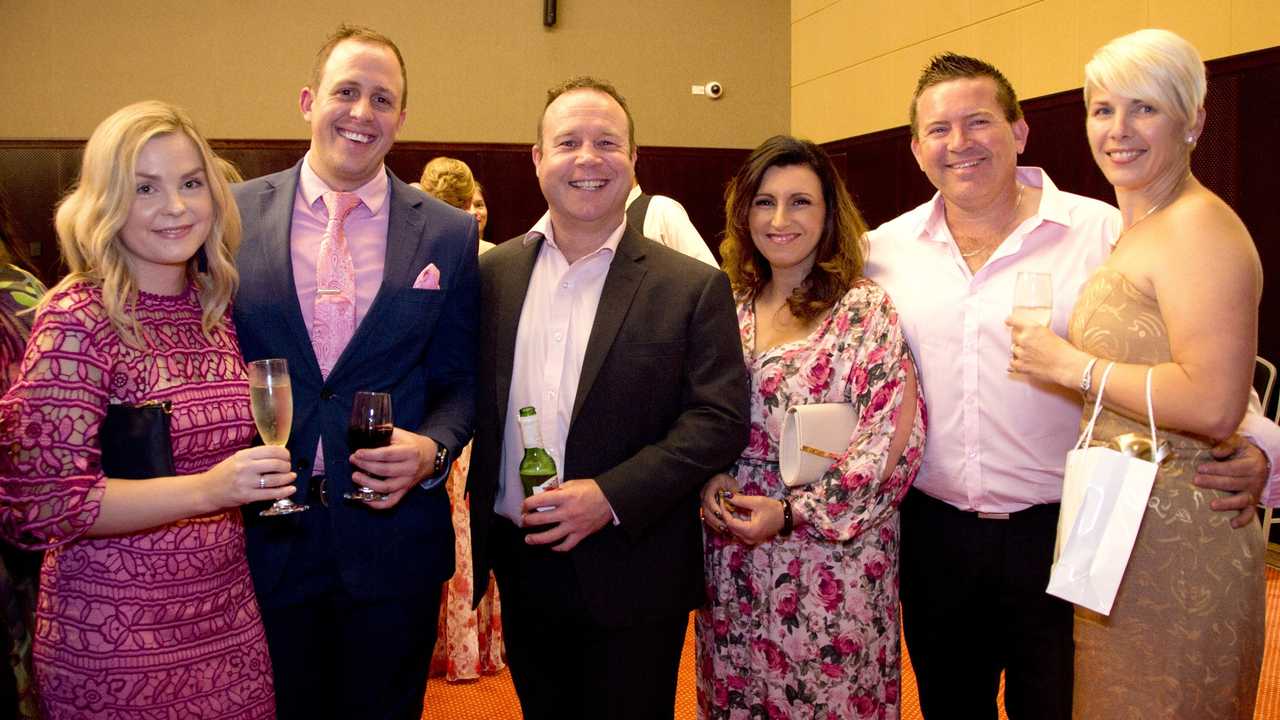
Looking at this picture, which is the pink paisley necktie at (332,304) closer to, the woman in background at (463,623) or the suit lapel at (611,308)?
→ the suit lapel at (611,308)

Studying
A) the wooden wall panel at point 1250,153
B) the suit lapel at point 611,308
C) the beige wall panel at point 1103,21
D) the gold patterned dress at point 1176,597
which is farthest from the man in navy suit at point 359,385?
the beige wall panel at point 1103,21

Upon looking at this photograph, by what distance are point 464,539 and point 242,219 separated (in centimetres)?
220

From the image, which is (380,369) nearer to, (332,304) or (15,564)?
(332,304)

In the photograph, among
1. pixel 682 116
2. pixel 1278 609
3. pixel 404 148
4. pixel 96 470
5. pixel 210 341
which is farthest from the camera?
pixel 682 116

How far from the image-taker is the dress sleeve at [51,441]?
166 cm

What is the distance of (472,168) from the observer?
9.16 m

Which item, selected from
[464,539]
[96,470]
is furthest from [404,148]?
[96,470]

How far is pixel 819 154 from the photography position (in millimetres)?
2523

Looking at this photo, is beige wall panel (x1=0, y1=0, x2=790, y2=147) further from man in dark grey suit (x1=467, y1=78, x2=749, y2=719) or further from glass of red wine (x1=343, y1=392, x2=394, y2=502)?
glass of red wine (x1=343, y1=392, x2=394, y2=502)

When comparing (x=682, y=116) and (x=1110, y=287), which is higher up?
(x=682, y=116)

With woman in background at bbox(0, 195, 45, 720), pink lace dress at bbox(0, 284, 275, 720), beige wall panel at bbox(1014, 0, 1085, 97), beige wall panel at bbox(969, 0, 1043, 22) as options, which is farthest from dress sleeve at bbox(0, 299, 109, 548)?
beige wall panel at bbox(969, 0, 1043, 22)

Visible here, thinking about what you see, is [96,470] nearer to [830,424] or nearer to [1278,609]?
[830,424]

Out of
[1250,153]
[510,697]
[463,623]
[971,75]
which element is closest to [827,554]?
[971,75]

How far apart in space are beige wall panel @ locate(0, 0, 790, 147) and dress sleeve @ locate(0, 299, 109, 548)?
755 centimetres
